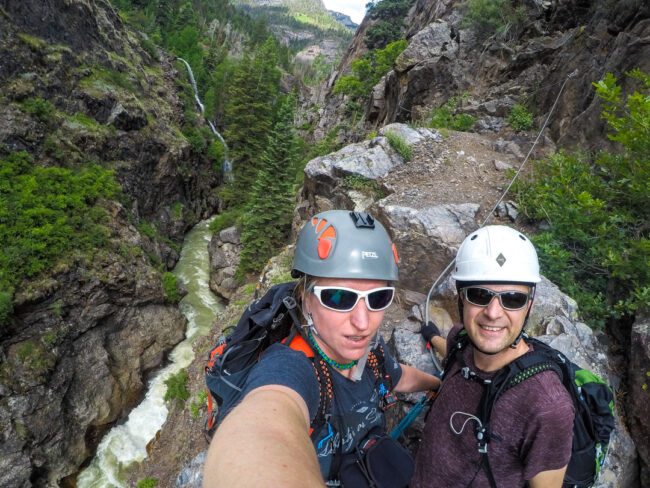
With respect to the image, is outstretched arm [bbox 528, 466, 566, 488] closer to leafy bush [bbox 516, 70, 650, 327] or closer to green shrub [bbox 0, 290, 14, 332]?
leafy bush [bbox 516, 70, 650, 327]

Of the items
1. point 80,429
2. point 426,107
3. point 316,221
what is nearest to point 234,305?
point 80,429

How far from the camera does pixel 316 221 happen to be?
2.40 m

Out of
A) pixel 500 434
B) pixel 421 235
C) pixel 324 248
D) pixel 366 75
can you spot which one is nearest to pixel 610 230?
pixel 421 235

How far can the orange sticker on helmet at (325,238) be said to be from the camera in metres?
2.13

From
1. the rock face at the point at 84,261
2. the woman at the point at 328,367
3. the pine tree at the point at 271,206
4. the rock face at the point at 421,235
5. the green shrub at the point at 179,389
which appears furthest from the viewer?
the pine tree at the point at 271,206

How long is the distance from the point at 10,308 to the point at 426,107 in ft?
62.7

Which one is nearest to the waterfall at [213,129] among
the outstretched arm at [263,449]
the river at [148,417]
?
the river at [148,417]

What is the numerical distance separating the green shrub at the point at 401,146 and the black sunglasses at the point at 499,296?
7365mm

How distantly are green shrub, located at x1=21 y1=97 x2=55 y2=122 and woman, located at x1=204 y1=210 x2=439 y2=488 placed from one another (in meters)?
19.4

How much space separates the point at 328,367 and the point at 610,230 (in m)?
5.11

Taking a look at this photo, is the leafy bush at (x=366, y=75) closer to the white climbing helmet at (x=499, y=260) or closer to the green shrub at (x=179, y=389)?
the green shrub at (x=179, y=389)

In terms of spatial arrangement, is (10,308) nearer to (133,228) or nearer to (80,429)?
(80,429)

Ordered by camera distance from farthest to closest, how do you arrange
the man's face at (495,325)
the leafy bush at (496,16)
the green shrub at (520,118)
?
1. the leafy bush at (496,16)
2. the green shrub at (520,118)
3. the man's face at (495,325)

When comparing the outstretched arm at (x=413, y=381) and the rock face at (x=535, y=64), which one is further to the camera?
the rock face at (x=535, y=64)
